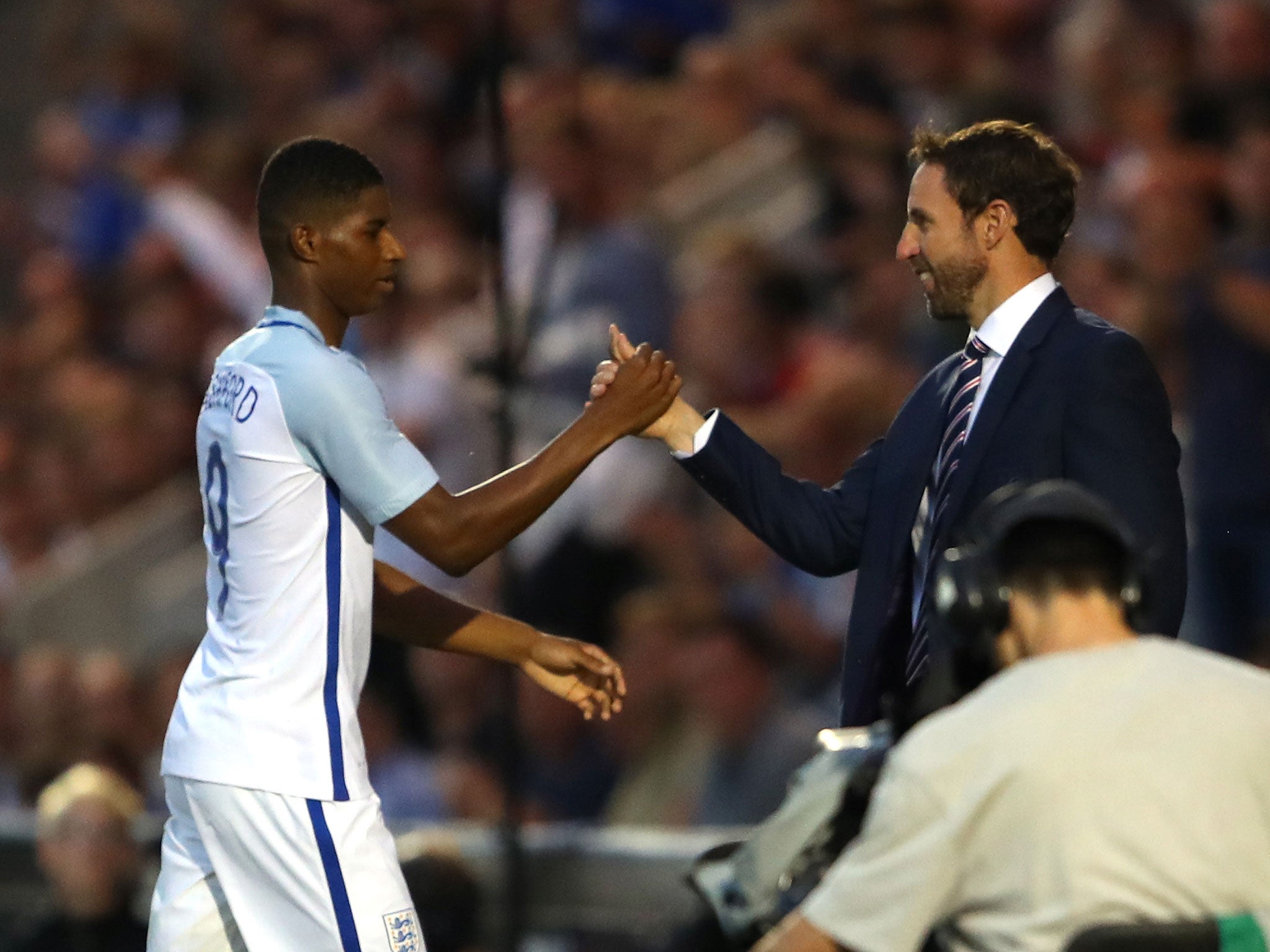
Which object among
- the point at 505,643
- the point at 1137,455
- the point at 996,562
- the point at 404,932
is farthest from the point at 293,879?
the point at 1137,455

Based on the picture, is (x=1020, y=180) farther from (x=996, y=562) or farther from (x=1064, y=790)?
(x=1064, y=790)

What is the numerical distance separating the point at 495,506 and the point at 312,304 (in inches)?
18.2

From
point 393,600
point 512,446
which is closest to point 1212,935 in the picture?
point 393,600

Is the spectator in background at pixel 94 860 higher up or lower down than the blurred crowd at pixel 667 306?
lower down

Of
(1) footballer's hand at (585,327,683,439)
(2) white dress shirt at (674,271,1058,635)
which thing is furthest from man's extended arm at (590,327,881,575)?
(2) white dress shirt at (674,271,1058,635)

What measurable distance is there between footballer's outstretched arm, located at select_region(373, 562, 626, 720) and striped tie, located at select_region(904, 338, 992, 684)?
0.53 meters

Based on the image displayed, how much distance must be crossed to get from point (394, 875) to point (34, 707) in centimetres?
458

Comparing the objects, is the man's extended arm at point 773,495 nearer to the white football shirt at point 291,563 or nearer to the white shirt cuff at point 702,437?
the white shirt cuff at point 702,437

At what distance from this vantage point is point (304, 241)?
140 inches

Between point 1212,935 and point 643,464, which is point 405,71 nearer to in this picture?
point 643,464

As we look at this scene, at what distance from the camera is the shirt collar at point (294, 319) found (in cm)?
354

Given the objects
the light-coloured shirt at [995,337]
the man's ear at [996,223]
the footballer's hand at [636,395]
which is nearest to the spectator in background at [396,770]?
the footballer's hand at [636,395]

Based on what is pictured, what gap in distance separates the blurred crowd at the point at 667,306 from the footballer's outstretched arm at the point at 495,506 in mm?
1496

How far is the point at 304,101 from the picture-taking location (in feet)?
30.8
